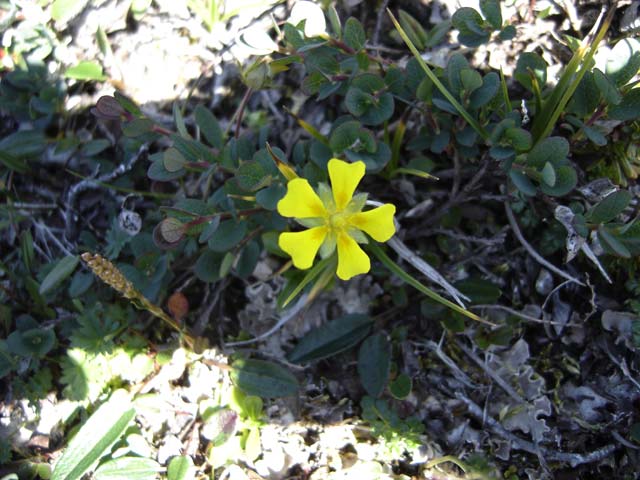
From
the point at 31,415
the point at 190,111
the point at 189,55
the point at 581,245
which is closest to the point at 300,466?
the point at 31,415

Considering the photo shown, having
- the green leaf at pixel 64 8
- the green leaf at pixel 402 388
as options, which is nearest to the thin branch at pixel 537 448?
the green leaf at pixel 402 388

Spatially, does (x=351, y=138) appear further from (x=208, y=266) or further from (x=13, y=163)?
(x=13, y=163)

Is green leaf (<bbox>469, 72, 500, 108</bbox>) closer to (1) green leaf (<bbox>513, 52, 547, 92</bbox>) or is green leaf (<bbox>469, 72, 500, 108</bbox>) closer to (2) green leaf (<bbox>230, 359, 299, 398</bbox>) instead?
(1) green leaf (<bbox>513, 52, 547, 92</bbox>)

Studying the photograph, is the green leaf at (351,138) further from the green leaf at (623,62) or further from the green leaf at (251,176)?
the green leaf at (623,62)

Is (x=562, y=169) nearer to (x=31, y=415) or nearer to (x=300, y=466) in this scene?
(x=300, y=466)

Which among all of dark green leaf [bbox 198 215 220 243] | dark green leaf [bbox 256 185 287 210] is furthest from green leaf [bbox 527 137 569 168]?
dark green leaf [bbox 198 215 220 243]
